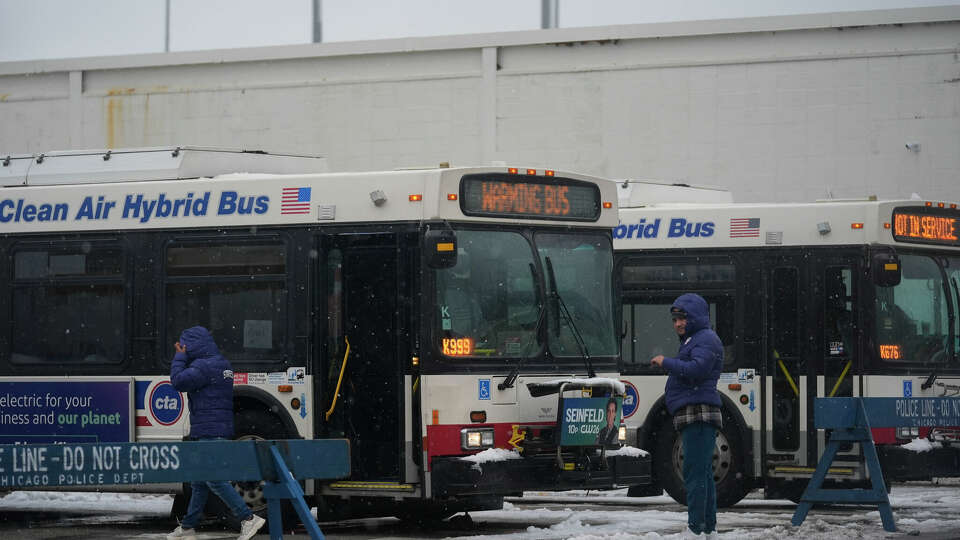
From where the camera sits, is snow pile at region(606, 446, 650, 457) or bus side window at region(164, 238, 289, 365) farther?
bus side window at region(164, 238, 289, 365)

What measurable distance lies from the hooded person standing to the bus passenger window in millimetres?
1744

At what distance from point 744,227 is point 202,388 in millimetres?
6417

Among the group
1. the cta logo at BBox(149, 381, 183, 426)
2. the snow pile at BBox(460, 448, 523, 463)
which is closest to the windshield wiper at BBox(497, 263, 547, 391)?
the snow pile at BBox(460, 448, 523, 463)

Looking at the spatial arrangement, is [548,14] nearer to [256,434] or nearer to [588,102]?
[588,102]

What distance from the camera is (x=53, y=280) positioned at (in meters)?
14.3

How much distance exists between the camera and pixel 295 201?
13.5 meters

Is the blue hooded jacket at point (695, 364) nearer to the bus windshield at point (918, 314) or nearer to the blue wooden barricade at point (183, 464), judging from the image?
the blue wooden barricade at point (183, 464)

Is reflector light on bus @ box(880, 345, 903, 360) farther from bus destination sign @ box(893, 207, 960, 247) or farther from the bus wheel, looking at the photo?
the bus wheel

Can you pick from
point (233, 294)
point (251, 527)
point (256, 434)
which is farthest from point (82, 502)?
point (251, 527)

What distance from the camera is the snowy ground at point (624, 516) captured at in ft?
40.9

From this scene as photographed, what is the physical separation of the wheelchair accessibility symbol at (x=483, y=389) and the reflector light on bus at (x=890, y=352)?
4687 mm

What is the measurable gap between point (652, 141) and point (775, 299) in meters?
10.7

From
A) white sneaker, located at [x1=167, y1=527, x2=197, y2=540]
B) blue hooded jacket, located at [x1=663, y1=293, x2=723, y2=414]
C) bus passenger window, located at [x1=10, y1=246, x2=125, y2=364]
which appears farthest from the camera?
bus passenger window, located at [x1=10, y1=246, x2=125, y2=364]

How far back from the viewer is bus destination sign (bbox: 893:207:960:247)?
15758mm
